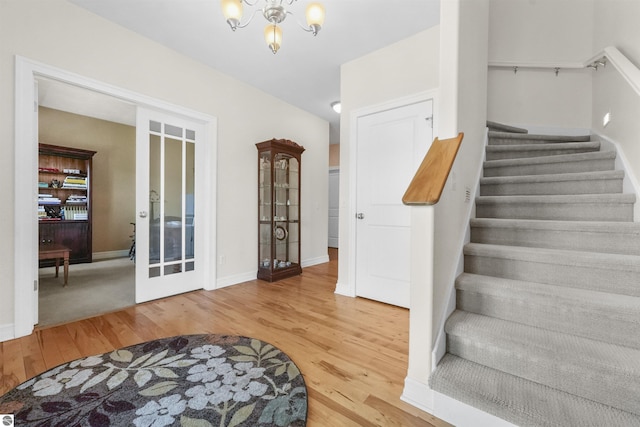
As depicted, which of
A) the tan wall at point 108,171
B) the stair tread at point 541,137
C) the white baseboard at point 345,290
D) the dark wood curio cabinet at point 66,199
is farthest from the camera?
the tan wall at point 108,171

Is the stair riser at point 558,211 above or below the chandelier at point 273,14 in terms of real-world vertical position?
below

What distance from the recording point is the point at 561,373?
1.11 meters

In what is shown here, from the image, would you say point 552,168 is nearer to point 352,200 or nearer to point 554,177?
point 554,177

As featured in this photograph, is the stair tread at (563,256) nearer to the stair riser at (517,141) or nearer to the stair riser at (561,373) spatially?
the stair riser at (561,373)

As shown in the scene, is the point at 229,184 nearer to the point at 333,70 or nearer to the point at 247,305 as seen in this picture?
the point at 247,305

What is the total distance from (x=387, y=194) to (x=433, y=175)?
1475mm

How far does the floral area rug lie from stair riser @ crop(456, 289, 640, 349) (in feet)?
3.66

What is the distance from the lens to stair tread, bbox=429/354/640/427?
99 cm

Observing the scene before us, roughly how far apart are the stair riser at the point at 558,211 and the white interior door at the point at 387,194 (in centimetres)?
77

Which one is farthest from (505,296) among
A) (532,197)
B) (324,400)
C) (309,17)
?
(309,17)

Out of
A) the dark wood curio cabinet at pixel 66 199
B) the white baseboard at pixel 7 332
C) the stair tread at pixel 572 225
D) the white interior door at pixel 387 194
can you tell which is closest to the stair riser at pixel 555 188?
the stair tread at pixel 572 225

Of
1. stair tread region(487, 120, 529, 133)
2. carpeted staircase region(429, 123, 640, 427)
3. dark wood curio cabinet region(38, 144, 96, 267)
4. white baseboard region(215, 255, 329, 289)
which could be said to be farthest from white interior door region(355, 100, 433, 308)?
dark wood curio cabinet region(38, 144, 96, 267)

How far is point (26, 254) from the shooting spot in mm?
1980

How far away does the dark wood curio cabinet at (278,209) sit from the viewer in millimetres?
3610
